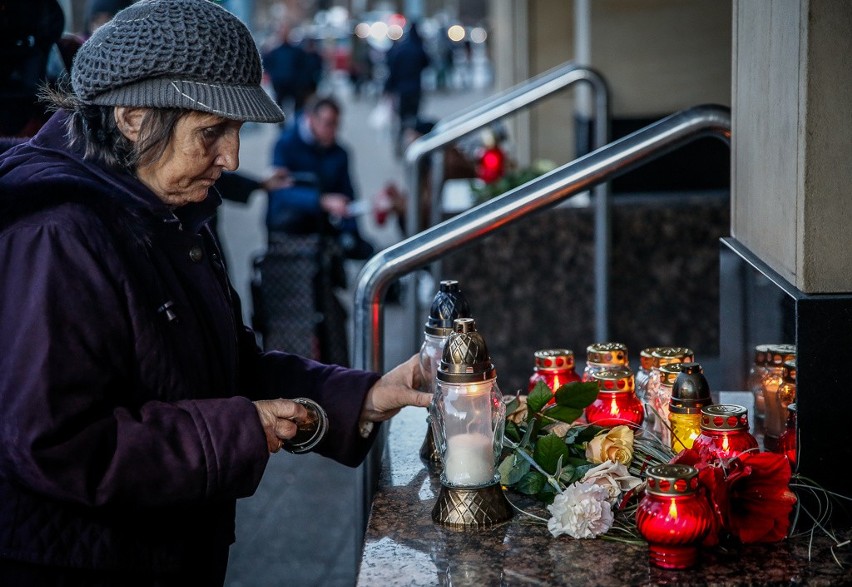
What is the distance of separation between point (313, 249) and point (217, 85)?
14.2 ft

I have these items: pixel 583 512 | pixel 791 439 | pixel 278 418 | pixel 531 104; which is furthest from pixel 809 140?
pixel 531 104

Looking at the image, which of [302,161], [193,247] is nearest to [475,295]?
[302,161]

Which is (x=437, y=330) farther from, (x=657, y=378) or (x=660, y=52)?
(x=660, y=52)

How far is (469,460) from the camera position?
6.95 feet

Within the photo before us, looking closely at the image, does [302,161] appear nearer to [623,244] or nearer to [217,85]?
[623,244]

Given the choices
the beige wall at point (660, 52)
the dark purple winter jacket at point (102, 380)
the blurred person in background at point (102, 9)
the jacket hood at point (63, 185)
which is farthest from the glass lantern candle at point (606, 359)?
the beige wall at point (660, 52)

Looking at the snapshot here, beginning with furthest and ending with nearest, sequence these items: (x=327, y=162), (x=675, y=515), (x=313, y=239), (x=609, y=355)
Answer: (x=327, y=162)
(x=313, y=239)
(x=609, y=355)
(x=675, y=515)

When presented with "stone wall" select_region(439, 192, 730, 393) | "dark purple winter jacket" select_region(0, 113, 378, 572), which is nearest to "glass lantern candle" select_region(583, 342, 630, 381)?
"dark purple winter jacket" select_region(0, 113, 378, 572)

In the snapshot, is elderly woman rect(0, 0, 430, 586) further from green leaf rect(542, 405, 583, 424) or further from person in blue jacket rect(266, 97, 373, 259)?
person in blue jacket rect(266, 97, 373, 259)

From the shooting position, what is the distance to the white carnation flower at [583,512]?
79.0 inches

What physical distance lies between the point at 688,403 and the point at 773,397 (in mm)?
298

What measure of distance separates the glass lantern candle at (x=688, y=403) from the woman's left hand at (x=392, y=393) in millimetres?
533

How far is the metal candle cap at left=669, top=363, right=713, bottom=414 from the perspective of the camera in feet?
7.25

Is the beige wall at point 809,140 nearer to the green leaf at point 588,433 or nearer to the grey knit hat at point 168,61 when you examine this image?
the green leaf at point 588,433
